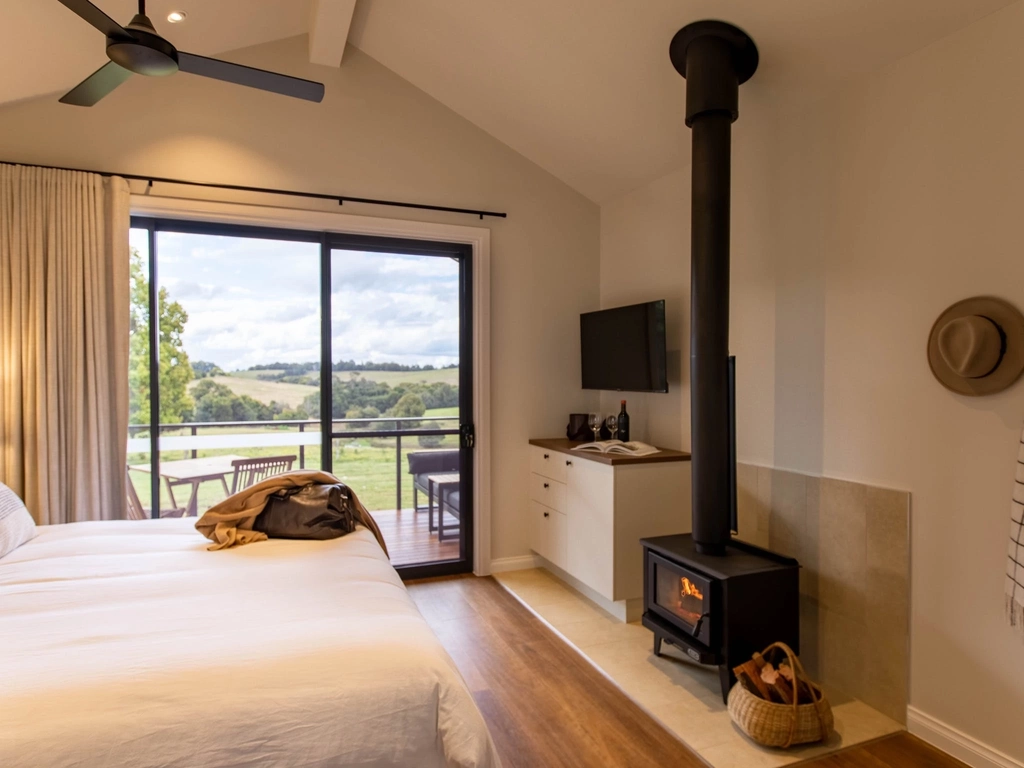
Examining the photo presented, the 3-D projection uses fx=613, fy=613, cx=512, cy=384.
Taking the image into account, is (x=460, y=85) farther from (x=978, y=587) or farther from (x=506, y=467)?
(x=978, y=587)

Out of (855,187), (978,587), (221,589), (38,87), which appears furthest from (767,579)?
(38,87)

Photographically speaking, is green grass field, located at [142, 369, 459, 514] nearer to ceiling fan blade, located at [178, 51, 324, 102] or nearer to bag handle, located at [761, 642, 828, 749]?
ceiling fan blade, located at [178, 51, 324, 102]

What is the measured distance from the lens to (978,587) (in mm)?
2105

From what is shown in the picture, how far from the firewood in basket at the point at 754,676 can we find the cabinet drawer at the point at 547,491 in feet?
5.18

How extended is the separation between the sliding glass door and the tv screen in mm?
826

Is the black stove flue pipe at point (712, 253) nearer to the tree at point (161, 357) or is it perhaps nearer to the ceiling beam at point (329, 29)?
the ceiling beam at point (329, 29)

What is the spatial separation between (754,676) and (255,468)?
9.45 ft

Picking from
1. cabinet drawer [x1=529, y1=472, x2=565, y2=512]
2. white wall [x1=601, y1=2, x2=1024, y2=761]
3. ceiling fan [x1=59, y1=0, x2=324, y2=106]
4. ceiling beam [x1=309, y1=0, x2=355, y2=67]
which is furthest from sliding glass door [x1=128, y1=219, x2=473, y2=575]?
white wall [x1=601, y1=2, x2=1024, y2=761]

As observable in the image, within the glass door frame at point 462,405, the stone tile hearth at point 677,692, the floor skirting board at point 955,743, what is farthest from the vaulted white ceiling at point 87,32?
the floor skirting board at point 955,743

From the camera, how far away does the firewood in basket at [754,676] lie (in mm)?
2279

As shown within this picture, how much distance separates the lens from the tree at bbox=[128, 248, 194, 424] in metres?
3.41

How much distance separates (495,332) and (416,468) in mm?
1060

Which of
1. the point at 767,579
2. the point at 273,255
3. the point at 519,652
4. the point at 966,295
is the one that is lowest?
the point at 519,652

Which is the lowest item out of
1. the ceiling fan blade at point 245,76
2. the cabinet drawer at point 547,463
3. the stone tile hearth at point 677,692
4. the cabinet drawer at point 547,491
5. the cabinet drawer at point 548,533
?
the stone tile hearth at point 677,692
